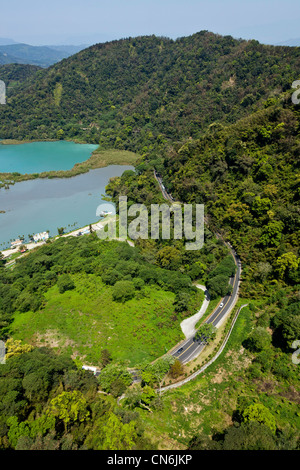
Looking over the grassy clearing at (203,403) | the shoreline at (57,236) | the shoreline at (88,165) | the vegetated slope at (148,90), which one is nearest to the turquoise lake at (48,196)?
the shoreline at (57,236)

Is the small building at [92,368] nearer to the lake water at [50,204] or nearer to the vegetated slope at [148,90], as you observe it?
the lake water at [50,204]

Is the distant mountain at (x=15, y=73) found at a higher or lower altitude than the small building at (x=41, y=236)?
higher

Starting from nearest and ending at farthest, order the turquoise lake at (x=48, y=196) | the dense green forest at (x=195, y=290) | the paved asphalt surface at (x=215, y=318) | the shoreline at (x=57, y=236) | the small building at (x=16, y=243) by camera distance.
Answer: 1. the dense green forest at (x=195, y=290)
2. the paved asphalt surface at (x=215, y=318)
3. the shoreline at (x=57, y=236)
4. the small building at (x=16, y=243)
5. the turquoise lake at (x=48, y=196)

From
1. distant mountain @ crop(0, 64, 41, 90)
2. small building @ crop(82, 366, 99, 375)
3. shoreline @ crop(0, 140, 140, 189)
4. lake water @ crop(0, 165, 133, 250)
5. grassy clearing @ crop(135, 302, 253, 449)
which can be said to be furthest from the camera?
distant mountain @ crop(0, 64, 41, 90)

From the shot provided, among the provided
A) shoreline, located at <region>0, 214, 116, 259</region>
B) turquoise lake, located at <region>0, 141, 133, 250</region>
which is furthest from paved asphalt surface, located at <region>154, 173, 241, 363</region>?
turquoise lake, located at <region>0, 141, 133, 250</region>

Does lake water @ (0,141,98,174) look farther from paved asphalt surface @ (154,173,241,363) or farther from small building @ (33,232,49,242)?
paved asphalt surface @ (154,173,241,363)

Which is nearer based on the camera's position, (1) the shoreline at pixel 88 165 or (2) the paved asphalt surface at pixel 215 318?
(2) the paved asphalt surface at pixel 215 318

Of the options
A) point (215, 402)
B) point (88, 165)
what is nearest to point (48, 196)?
point (88, 165)
